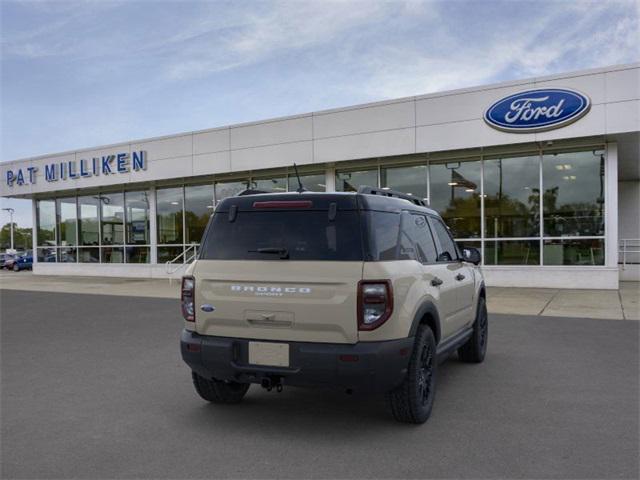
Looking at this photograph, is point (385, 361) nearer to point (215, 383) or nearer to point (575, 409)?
point (215, 383)

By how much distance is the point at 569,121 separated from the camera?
14.3 meters

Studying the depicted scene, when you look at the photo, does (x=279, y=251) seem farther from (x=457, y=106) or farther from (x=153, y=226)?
(x=153, y=226)

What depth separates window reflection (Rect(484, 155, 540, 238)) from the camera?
51.8 ft

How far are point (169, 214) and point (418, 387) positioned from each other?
66.1 feet

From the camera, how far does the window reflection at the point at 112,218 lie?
24609 mm

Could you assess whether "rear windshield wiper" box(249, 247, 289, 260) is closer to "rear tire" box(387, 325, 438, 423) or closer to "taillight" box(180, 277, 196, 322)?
"taillight" box(180, 277, 196, 322)

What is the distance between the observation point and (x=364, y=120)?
17188mm

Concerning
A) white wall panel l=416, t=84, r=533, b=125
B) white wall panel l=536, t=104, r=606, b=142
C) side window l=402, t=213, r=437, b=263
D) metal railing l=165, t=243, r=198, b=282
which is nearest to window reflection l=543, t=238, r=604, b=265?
white wall panel l=536, t=104, r=606, b=142

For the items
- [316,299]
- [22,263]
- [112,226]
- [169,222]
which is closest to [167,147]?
[169,222]

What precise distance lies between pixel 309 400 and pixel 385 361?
4.86ft

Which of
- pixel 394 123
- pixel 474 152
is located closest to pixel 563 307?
pixel 474 152

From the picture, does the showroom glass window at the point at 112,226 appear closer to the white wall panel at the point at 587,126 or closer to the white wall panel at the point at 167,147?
the white wall panel at the point at 167,147

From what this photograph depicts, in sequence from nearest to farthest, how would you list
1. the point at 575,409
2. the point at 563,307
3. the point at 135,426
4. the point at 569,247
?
Answer: the point at 135,426, the point at 575,409, the point at 563,307, the point at 569,247

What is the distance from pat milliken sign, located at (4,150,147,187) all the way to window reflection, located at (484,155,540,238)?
1373cm
